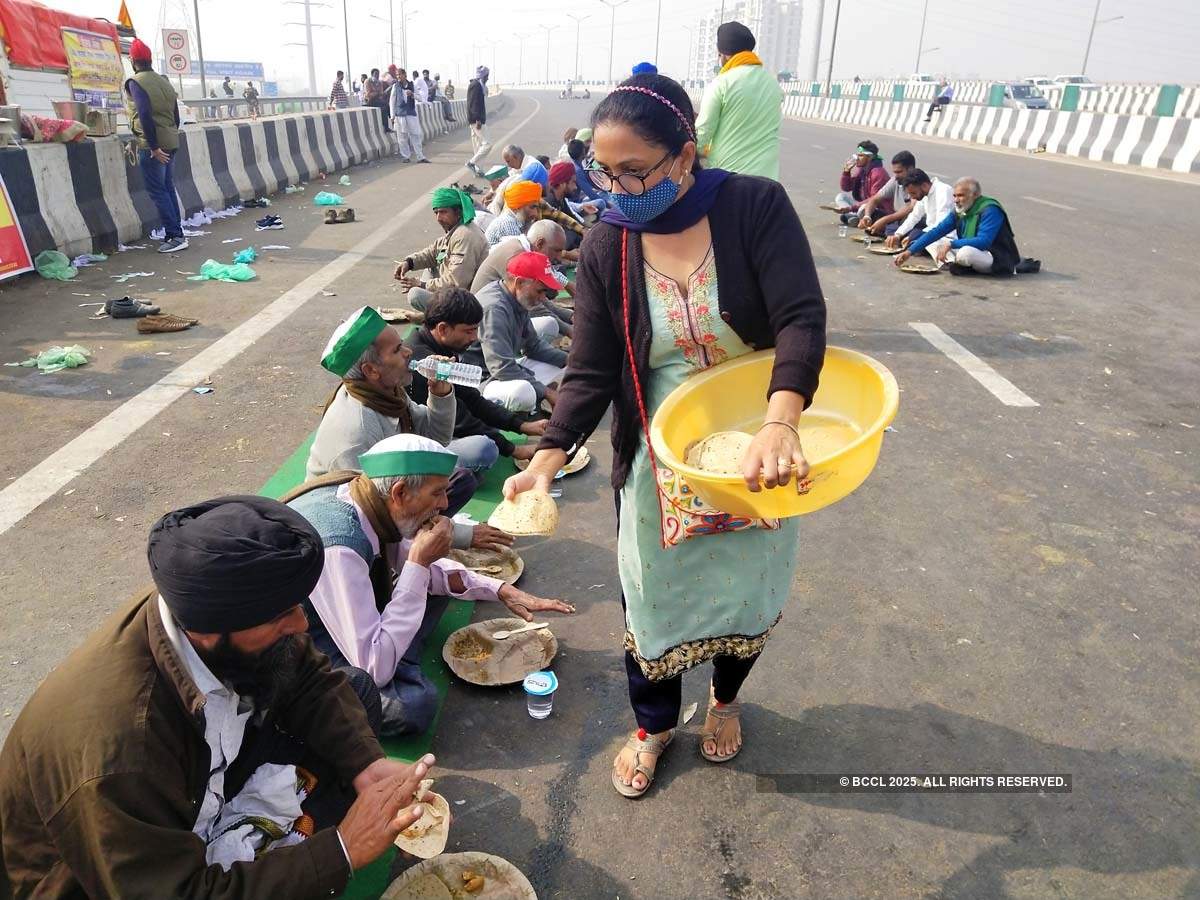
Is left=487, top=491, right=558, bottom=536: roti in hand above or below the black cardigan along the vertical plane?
below

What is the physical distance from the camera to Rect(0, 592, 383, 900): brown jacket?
5.30 feet

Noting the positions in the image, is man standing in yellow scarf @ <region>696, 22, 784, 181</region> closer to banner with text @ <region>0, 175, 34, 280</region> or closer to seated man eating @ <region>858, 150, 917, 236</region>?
seated man eating @ <region>858, 150, 917, 236</region>

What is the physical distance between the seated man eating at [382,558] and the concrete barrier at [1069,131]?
2083cm

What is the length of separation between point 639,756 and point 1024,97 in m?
40.5

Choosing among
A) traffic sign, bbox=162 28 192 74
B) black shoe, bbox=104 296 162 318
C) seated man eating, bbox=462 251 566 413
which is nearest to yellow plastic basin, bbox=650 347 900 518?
seated man eating, bbox=462 251 566 413

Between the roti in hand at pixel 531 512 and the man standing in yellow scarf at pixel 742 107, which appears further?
the man standing in yellow scarf at pixel 742 107

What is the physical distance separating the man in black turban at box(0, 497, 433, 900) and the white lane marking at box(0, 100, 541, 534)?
9.25 ft

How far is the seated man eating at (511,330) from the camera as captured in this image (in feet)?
17.1

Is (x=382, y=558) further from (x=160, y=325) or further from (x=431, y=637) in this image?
(x=160, y=325)

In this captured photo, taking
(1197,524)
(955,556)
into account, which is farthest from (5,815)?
(1197,524)

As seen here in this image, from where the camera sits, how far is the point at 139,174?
10.2 m

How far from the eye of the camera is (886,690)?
10.2 ft

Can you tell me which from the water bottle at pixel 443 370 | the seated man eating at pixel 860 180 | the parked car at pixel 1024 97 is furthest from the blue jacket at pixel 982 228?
the parked car at pixel 1024 97

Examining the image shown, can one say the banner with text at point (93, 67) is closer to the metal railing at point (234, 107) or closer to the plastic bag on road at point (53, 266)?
the metal railing at point (234, 107)
